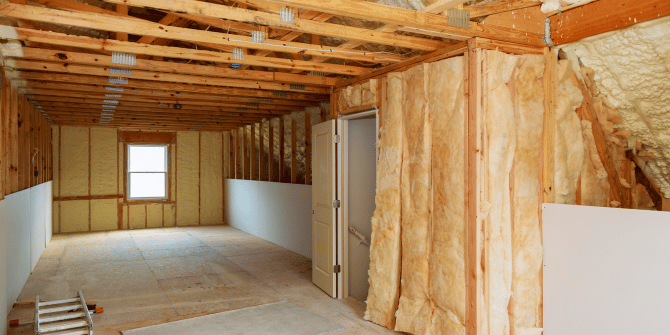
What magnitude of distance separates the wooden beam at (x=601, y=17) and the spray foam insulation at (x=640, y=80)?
2.3 inches

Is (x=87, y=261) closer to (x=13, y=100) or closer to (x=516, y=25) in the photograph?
(x=13, y=100)

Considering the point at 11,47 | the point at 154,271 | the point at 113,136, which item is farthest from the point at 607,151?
the point at 113,136

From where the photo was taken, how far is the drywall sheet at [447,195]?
355 centimetres

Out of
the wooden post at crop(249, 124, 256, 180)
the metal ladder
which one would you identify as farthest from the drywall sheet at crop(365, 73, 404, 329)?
the wooden post at crop(249, 124, 256, 180)

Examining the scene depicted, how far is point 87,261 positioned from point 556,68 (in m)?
7.07

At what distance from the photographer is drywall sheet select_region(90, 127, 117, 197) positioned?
10.7 meters

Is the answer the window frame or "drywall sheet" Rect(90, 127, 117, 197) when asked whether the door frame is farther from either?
"drywall sheet" Rect(90, 127, 117, 197)

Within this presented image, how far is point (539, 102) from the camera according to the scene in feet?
11.9

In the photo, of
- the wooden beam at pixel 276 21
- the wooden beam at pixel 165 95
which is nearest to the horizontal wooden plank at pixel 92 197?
the wooden beam at pixel 165 95

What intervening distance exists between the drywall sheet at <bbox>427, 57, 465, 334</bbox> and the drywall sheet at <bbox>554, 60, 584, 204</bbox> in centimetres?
86

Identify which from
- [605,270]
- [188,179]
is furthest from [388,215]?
[188,179]

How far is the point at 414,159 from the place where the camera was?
4.00m

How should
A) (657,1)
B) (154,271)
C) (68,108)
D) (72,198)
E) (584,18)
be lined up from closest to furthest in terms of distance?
(657,1) → (584,18) → (154,271) → (68,108) → (72,198)

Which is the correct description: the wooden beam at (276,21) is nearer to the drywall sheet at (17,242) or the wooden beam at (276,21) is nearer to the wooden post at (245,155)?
the drywall sheet at (17,242)
